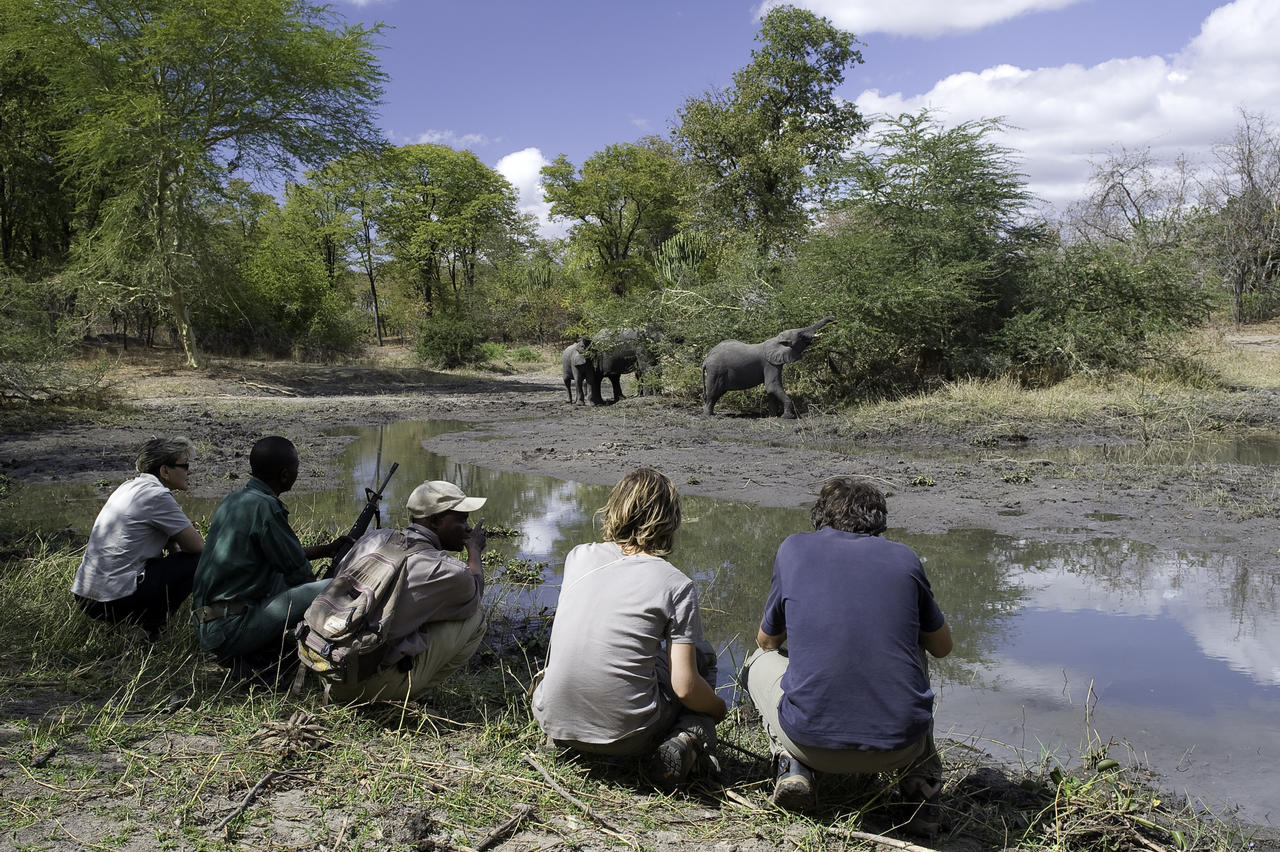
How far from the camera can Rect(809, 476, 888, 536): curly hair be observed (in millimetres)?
3354

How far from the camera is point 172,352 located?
28609 millimetres

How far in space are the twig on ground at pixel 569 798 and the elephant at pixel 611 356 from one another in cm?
→ 1725

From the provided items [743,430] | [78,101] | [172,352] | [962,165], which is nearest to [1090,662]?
[743,430]

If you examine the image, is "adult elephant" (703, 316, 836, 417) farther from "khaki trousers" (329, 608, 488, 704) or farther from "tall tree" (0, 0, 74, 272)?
"tall tree" (0, 0, 74, 272)

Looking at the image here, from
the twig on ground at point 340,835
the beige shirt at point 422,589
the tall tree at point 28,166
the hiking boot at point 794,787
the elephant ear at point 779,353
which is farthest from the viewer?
the tall tree at point 28,166

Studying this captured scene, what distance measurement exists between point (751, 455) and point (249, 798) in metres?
10.5

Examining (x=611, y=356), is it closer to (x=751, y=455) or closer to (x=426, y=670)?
(x=751, y=455)

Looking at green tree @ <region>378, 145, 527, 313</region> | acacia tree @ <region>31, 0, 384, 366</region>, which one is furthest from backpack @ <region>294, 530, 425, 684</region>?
green tree @ <region>378, 145, 527, 313</region>

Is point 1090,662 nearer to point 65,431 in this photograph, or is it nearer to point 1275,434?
point 1275,434

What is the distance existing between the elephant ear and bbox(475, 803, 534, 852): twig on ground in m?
14.1

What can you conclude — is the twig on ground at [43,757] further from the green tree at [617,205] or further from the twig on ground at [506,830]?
the green tree at [617,205]

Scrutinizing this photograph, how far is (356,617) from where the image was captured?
11.8ft

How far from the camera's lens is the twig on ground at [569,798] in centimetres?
307

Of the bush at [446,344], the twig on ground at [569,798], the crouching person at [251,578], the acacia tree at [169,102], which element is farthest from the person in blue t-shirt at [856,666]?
the bush at [446,344]
